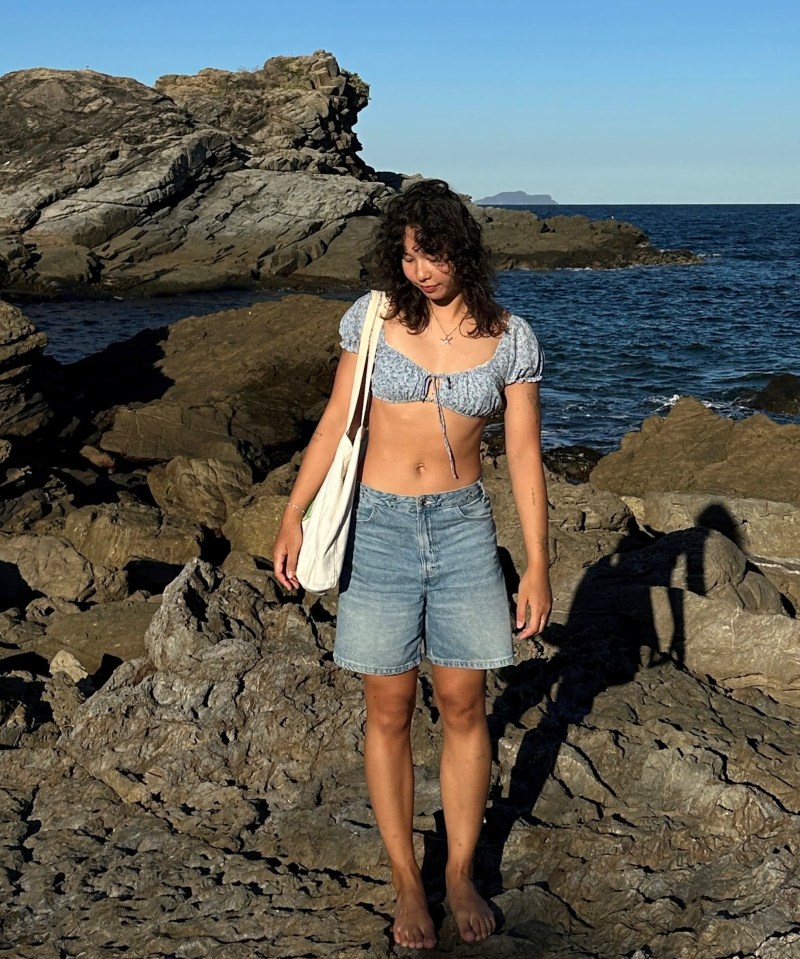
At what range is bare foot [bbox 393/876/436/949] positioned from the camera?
134 inches

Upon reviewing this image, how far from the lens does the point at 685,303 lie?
41531mm

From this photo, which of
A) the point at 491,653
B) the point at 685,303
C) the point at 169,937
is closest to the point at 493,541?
the point at 491,653

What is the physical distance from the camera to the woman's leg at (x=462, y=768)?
11.6 feet

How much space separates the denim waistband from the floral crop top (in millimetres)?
85

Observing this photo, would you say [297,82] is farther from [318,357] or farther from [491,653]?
[491,653]

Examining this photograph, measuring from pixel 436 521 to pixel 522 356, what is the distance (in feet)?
1.95

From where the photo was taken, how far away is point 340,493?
350 cm

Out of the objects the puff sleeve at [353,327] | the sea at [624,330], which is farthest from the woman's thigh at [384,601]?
the sea at [624,330]

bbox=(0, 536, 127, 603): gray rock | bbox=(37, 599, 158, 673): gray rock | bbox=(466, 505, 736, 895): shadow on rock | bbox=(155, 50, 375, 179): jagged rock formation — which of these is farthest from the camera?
bbox=(155, 50, 375, 179): jagged rock formation

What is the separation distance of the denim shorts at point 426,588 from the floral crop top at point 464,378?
191 millimetres

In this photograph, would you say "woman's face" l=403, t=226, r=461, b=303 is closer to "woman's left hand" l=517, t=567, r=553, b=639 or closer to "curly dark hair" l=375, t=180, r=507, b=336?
"curly dark hair" l=375, t=180, r=507, b=336

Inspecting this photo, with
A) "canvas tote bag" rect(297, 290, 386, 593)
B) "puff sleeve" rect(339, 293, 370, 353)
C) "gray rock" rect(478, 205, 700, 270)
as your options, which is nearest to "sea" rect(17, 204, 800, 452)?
"gray rock" rect(478, 205, 700, 270)

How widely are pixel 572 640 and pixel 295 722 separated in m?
1.49

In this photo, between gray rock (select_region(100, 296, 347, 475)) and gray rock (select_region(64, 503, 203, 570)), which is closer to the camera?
gray rock (select_region(64, 503, 203, 570))
